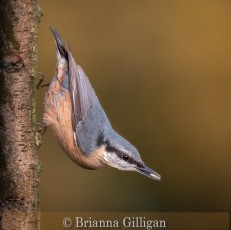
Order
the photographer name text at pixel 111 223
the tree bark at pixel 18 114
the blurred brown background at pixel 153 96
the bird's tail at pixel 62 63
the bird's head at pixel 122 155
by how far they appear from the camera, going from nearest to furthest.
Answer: the tree bark at pixel 18 114
the bird's head at pixel 122 155
the bird's tail at pixel 62 63
the photographer name text at pixel 111 223
the blurred brown background at pixel 153 96

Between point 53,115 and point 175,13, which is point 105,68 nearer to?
point 175,13

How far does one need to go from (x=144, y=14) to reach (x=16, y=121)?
13.4 feet

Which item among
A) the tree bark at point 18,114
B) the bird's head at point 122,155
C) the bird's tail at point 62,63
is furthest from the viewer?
the bird's tail at point 62,63

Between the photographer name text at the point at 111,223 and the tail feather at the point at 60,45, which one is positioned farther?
the photographer name text at the point at 111,223

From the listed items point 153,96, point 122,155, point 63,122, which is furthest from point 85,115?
point 153,96

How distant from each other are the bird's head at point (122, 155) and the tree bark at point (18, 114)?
129cm

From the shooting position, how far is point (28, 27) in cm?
206

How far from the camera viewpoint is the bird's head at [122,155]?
3367 mm

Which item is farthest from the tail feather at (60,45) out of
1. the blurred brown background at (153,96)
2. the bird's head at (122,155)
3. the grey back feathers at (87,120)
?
the blurred brown background at (153,96)

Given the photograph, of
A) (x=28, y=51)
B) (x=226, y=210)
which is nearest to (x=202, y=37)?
(x=226, y=210)

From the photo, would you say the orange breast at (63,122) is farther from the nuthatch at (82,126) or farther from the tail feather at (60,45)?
the tail feather at (60,45)

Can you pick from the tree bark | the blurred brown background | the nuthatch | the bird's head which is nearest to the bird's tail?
the nuthatch

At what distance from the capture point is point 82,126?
11.4 ft

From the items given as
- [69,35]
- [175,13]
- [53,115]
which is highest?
[175,13]
